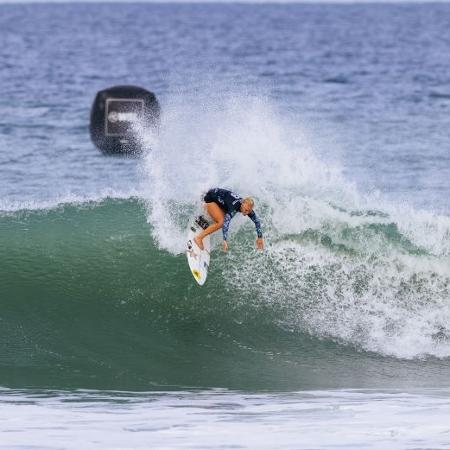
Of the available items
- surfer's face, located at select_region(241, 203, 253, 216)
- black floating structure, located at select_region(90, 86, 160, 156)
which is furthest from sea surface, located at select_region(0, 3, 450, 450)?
surfer's face, located at select_region(241, 203, 253, 216)

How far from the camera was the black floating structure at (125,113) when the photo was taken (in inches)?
842

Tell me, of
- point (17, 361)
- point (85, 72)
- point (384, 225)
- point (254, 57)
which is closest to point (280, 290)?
point (384, 225)

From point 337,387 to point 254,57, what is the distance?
47.5 m

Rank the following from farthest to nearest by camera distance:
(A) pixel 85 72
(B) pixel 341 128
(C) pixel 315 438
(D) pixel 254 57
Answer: (D) pixel 254 57 → (A) pixel 85 72 → (B) pixel 341 128 → (C) pixel 315 438

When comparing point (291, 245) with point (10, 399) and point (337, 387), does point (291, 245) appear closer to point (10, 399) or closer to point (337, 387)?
point (337, 387)

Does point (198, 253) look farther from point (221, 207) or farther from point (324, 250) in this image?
point (324, 250)

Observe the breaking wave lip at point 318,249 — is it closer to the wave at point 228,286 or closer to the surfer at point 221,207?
the wave at point 228,286

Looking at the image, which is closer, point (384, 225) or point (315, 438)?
point (315, 438)

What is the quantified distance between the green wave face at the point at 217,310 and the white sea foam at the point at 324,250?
0.08 ft

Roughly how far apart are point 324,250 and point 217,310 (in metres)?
1.96

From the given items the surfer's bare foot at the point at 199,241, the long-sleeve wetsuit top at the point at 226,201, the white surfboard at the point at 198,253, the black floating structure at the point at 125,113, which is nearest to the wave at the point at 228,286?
the white surfboard at the point at 198,253

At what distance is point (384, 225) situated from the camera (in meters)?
15.9

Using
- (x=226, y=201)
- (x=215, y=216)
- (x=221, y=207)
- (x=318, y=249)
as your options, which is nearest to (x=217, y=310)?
(x=215, y=216)

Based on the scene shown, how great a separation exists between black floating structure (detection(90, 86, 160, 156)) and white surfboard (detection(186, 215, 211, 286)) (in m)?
7.83
